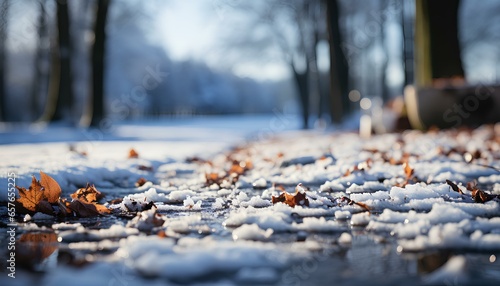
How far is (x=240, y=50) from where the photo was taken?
30.1 m

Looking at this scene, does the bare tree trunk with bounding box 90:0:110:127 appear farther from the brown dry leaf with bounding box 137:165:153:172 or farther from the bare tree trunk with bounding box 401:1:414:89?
the bare tree trunk with bounding box 401:1:414:89

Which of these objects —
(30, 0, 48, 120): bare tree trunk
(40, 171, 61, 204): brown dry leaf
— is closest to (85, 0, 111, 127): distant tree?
(30, 0, 48, 120): bare tree trunk

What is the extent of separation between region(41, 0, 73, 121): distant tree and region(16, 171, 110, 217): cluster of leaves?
13.9 m

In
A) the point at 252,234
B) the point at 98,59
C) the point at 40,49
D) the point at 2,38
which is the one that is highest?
the point at 2,38

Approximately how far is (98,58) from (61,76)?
2440 mm

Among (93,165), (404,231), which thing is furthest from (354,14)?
(404,231)

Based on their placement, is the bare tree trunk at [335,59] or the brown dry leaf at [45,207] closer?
the brown dry leaf at [45,207]

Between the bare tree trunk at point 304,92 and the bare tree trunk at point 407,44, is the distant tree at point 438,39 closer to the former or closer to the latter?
the bare tree trunk at point 407,44

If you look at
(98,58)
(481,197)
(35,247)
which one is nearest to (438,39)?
(481,197)

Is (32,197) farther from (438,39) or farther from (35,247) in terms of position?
(438,39)

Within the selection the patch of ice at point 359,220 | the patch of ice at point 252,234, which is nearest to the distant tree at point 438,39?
the patch of ice at point 359,220

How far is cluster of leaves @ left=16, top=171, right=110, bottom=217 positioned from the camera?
2.37 m

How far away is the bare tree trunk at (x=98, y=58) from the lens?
1432 centimetres

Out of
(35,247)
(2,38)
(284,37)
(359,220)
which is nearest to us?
(35,247)
